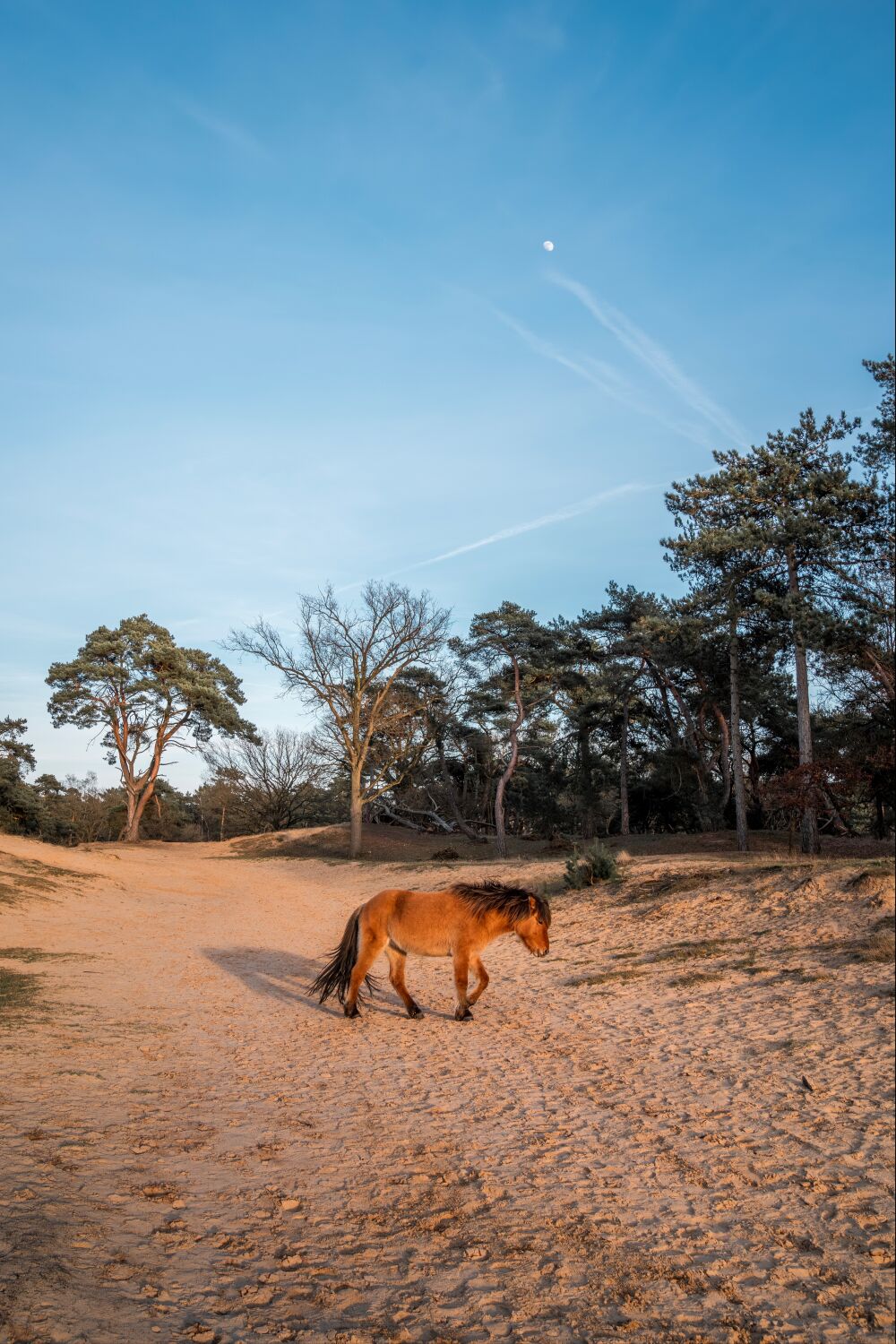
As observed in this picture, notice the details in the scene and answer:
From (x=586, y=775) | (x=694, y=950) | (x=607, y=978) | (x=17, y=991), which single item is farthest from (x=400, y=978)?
(x=586, y=775)

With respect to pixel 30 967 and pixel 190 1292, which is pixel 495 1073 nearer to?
pixel 190 1292

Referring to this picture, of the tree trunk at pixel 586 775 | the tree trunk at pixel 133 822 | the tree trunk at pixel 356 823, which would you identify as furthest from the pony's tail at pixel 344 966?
the tree trunk at pixel 133 822

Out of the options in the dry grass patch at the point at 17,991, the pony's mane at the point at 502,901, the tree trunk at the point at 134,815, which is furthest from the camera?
the tree trunk at the point at 134,815

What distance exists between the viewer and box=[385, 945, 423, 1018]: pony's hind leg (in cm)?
870

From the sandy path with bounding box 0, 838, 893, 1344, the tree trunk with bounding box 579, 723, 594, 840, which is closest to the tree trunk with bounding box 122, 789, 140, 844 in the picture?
the tree trunk with bounding box 579, 723, 594, 840

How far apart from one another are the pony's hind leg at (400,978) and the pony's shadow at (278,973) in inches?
10.6

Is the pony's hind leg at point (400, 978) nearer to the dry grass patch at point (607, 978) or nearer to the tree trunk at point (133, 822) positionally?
the dry grass patch at point (607, 978)

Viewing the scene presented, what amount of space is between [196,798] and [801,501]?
6106 cm

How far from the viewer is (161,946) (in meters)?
14.6

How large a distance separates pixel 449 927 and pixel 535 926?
0.94 meters

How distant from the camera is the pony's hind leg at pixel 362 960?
28.5ft

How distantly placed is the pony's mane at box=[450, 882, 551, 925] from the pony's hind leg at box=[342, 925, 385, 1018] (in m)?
1.04

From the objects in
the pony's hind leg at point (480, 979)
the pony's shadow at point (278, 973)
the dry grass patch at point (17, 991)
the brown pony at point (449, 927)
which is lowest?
the pony's shadow at point (278, 973)

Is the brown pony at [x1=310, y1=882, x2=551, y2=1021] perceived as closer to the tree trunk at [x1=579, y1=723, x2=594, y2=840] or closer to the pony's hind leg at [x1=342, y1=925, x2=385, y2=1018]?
the pony's hind leg at [x1=342, y1=925, x2=385, y2=1018]
